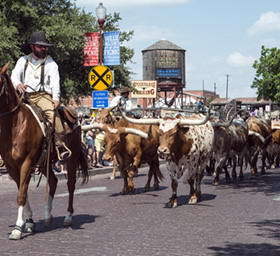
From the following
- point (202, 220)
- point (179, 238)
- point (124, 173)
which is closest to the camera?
point (179, 238)

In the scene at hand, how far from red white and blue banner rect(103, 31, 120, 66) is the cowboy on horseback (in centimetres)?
1222

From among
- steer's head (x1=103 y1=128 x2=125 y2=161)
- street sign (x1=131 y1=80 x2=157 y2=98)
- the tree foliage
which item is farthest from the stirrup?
street sign (x1=131 y1=80 x2=157 y2=98)

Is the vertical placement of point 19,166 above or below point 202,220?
above

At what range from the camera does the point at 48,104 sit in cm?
998

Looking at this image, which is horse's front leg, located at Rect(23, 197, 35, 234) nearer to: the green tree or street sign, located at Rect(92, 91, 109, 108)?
street sign, located at Rect(92, 91, 109, 108)

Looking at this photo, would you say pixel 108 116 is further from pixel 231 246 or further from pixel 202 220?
pixel 231 246

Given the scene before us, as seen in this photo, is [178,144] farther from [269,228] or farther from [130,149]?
[269,228]

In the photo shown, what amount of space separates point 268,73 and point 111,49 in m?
54.3

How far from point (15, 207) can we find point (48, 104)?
3.39 meters

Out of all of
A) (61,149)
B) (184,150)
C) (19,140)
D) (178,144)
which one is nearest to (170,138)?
(178,144)

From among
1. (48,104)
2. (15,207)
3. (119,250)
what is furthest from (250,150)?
(119,250)

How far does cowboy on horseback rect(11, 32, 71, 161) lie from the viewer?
32.4ft

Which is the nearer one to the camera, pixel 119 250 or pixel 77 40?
pixel 119 250

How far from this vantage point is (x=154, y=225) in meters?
10.2
